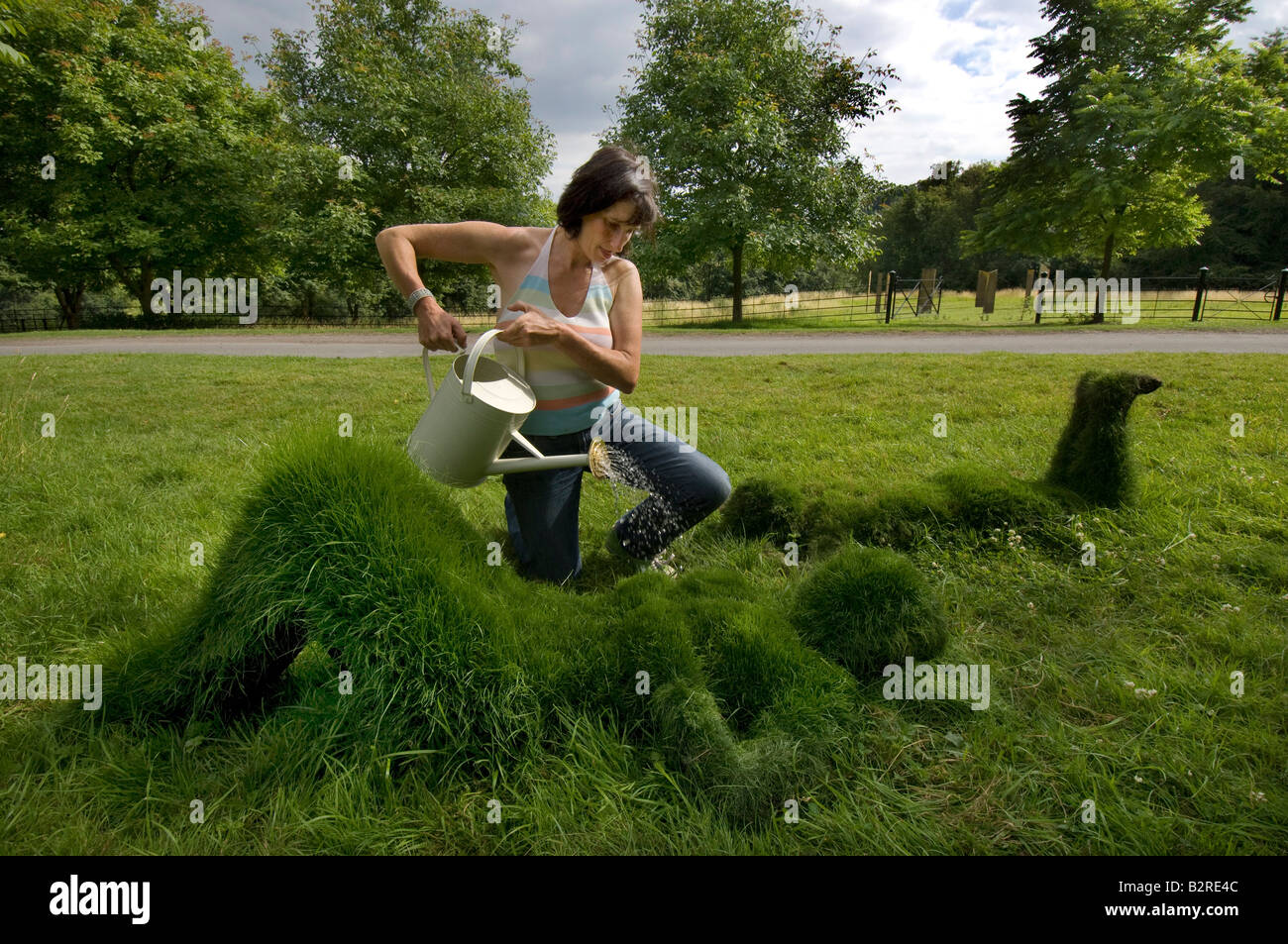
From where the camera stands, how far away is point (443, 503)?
2297 mm

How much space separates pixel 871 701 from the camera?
2.33m

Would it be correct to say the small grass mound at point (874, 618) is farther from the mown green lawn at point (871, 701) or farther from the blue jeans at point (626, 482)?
the blue jeans at point (626, 482)

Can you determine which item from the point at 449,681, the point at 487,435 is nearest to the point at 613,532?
the point at 487,435

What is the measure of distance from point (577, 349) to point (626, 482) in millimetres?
823

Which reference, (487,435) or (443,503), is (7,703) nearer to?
(443,503)

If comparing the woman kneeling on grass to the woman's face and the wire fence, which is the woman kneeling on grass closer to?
the woman's face

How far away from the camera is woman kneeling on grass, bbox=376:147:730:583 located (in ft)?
9.59

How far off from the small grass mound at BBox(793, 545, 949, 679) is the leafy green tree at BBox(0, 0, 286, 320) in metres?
27.7

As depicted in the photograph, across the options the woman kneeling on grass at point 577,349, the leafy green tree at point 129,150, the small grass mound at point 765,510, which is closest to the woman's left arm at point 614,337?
the woman kneeling on grass at point 577,349

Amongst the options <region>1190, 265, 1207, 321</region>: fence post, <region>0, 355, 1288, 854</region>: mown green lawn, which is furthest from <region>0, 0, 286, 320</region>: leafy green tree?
<region>1190, 265, 1207, 321</region>: fence post

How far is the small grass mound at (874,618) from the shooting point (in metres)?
2.34

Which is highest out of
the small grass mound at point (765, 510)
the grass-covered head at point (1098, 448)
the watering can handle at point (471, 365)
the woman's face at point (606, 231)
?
the woman's face at point (606, 231)

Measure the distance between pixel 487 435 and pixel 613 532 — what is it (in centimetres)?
125

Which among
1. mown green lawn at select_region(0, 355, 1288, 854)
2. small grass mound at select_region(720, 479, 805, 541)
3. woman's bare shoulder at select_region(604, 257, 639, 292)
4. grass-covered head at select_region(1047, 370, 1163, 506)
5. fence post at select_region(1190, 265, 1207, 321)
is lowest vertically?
mown green lawn at select_region(0, 355, 1288, 854)
